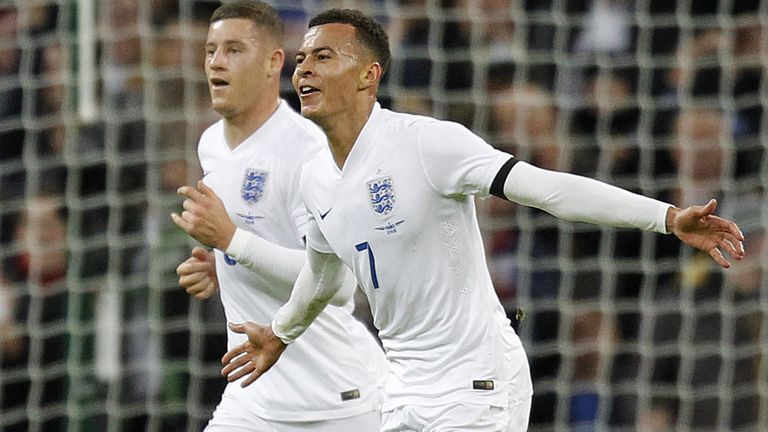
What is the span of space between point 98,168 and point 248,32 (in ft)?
8.65

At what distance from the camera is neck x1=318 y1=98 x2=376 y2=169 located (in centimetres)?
411

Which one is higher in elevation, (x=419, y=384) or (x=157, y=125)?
(x=157, y=125)

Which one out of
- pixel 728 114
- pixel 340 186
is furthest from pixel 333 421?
pixel 728 114

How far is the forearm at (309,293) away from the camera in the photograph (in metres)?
4.27

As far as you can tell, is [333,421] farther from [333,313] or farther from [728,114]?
[728,114]

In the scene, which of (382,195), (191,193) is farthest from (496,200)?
(382,195)

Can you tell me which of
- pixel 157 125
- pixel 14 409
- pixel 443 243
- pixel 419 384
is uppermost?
pixel 157 125

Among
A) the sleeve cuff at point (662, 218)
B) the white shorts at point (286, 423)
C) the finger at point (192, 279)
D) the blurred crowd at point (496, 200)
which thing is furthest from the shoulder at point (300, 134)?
the blurred crowd at point (496, 200)

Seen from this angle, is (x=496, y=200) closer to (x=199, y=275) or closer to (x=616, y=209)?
(x=199, y=275)

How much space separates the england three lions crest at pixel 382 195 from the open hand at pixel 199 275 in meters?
0.93

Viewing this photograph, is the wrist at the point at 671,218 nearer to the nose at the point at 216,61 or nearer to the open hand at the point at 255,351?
the open hand at the point at 255,351

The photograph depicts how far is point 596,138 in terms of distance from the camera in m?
7.38

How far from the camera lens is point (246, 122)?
15.9ft

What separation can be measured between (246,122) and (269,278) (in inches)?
22.6
